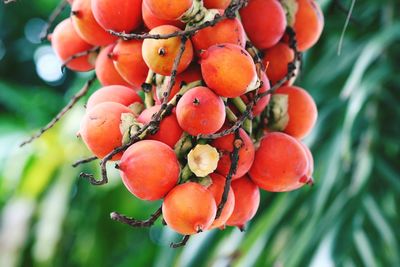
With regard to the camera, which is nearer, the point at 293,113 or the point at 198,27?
the point at 198,27

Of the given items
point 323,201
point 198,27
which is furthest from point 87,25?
point 323,201

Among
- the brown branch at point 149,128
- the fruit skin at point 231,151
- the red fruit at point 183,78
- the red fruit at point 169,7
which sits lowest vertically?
the fruit skin at point 231,151

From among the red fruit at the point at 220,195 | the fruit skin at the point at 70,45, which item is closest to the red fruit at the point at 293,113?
the red fruit at the point at 220,195

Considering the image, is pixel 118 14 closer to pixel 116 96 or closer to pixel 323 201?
pixel 116 96

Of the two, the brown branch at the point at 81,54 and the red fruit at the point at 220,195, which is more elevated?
the brown branch at the point at 81,54

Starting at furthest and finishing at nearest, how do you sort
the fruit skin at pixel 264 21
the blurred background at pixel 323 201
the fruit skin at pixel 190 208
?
1. the blurred background at pixel 323 201
2. the fruit skin at pixel 264 21
3. the fruit skin at pixel 190 208

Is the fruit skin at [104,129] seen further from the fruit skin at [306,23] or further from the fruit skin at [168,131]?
the fruit skin at [306,23]

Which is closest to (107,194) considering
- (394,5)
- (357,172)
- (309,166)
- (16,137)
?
(16,137)

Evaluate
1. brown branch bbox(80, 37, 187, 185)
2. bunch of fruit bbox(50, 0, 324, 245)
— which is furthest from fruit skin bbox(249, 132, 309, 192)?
brown branch bbox(80, 37, 187, 185)
